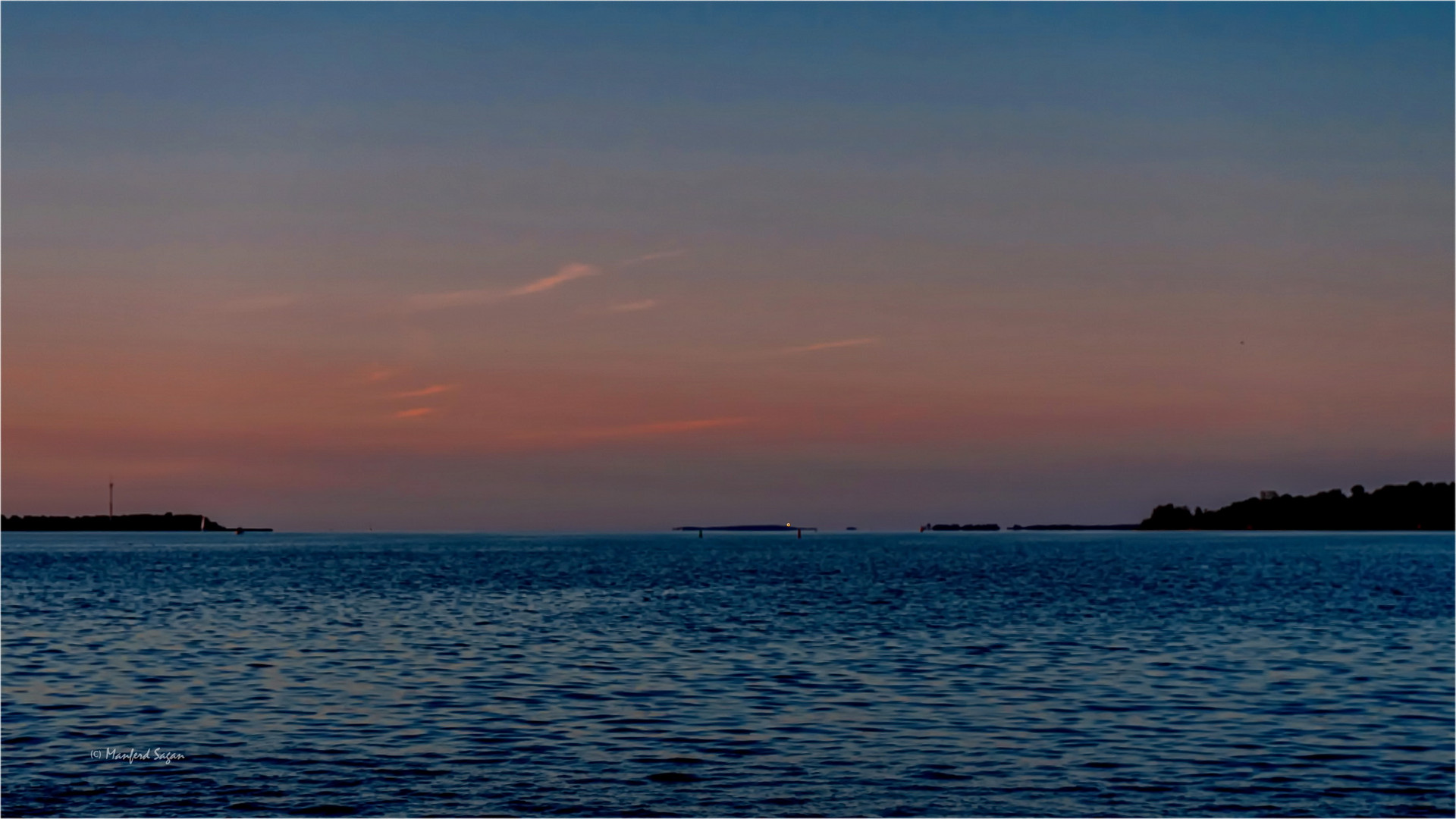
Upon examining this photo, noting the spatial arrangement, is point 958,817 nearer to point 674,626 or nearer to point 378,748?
point 378,748

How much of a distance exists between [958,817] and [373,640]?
32.9 metres

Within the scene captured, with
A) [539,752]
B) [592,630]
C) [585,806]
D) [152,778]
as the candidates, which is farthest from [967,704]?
[592,630]

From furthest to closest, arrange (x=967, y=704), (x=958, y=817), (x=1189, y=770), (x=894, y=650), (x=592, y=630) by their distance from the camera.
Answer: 1. (x=592, y=630)
2. (x=894, y=650)
3. (x=967, y=704)
4. (x=1189, y=770)
5. (x=958, y=817)

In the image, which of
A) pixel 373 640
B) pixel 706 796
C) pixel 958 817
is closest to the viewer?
pixel 958 817

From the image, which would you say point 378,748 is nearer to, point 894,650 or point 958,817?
point 958,817

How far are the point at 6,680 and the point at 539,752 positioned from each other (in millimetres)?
18303

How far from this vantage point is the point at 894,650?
152ft

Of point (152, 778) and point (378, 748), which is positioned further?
point (378, 748)

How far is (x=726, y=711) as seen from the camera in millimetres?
32562

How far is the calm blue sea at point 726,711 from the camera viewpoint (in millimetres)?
23484

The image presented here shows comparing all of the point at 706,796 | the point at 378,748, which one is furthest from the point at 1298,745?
the point at 378,748

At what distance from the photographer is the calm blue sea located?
2348 cm

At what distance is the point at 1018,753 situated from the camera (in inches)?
1066

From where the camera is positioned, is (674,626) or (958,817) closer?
(958,817)
